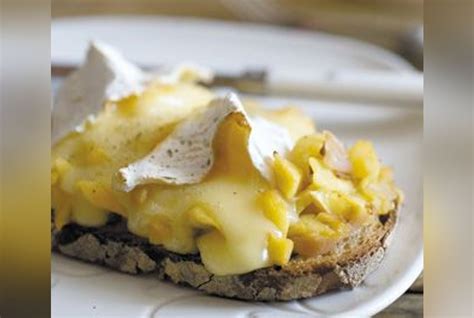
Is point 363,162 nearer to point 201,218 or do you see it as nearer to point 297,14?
point 201,218

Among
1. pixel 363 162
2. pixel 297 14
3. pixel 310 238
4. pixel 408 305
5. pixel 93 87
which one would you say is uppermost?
pixel 297 14

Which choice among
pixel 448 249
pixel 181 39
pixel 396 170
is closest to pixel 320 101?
pixel 396 170

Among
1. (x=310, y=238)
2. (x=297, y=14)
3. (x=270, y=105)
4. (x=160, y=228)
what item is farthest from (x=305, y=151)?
(x=297, y=14)

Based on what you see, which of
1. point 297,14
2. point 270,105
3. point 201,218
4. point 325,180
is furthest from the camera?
point 297,14

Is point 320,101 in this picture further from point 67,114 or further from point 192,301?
point 192,301

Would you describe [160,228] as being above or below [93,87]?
below

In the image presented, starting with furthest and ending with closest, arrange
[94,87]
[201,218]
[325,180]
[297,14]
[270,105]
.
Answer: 1. [297,14]
2. [270,105]
3. [94,87]
4. [325,180]
5. [201,218]
